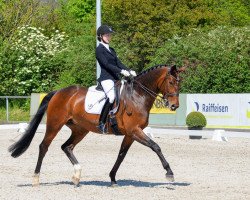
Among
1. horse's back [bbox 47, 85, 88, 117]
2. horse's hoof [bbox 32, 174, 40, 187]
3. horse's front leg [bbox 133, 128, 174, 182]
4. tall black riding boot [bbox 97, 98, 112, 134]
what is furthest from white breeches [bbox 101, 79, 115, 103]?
horse's hoof [bbox 32, 174, 40, 187]

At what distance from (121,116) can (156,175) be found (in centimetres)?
234

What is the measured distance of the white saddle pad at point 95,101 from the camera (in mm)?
13164

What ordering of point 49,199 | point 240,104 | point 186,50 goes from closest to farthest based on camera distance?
point 49,199, point 240,104, point 186,50

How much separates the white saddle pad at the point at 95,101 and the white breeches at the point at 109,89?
0.55ft

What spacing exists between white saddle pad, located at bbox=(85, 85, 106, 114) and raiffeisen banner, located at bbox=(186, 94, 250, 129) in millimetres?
20628

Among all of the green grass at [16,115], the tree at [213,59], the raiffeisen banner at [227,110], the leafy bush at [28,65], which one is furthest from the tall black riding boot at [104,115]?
the leafy bush at [28,65]

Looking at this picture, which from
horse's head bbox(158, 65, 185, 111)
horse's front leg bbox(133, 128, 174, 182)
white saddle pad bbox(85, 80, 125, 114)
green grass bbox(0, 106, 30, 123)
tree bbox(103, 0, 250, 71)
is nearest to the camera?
horse's front leg bbox(133, 128, 174, 182)

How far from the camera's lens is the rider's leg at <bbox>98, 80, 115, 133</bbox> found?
13039 millimetres

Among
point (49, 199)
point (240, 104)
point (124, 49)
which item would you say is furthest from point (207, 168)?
point (124, 49)

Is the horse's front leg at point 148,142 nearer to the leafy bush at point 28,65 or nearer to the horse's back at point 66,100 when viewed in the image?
the horse's back at point 66,100

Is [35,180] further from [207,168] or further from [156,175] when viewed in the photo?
[207,168]

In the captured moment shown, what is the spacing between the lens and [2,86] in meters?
49.3

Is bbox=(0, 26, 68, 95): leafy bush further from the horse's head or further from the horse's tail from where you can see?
the horse's head

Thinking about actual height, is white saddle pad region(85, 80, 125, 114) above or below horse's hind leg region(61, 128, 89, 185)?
above
